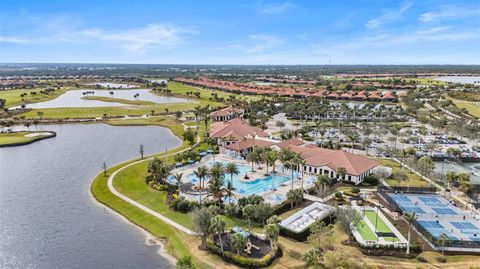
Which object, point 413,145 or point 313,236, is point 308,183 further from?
point 413,145

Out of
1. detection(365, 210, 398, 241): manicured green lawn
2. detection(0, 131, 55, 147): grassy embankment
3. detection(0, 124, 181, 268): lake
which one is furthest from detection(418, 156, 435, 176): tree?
detection(0, 131, 55, 147): grassy embankment

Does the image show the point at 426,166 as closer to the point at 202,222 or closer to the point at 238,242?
the point at 238,242

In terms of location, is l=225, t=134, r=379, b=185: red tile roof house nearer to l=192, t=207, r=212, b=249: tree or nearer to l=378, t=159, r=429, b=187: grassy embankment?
l=378, t=159, r=429, b=187: grassy embankment

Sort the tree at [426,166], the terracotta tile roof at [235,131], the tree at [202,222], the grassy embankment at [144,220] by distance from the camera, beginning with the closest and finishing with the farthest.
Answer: the tree at [202,222], the grassy embankment at [144,220], the tree at [426,166], the terracotta tile roof at [235,131]

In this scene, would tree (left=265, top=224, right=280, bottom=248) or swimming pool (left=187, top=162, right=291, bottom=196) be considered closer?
tree (left=265, top=224, right=280, bottom=248)

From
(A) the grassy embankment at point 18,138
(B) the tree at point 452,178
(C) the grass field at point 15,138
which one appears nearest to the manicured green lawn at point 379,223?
(B) the tree at point 452,178

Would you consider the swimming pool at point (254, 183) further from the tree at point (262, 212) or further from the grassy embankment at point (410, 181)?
the grassy embankment at point (410, 181)
